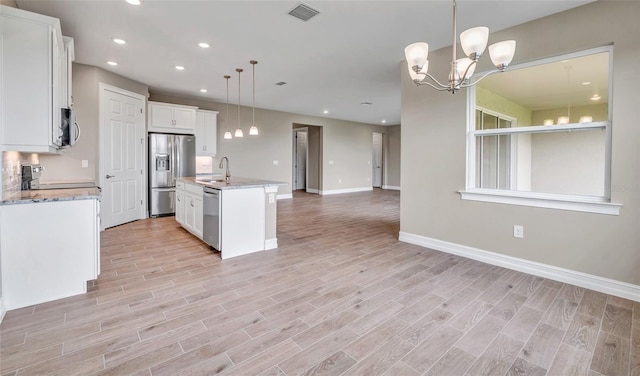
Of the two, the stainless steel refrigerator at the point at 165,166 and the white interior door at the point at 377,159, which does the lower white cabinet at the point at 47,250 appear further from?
the white interior door at the point at 377,159

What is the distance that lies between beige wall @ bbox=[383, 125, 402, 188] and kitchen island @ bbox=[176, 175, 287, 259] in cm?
875

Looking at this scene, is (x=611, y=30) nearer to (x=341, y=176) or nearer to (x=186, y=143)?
(x=186, y=143)

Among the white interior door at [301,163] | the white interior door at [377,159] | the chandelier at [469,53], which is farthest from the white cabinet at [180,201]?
the white interior door at [377,159]

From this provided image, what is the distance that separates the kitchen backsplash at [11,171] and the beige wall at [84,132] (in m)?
1.18

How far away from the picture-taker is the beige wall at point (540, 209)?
2.53 meters

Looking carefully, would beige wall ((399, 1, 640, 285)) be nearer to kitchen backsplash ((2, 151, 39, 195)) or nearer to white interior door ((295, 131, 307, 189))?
kitchen backsplash ((2, 151, 39, 195))

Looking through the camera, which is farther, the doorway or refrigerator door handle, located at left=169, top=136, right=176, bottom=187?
the doorway

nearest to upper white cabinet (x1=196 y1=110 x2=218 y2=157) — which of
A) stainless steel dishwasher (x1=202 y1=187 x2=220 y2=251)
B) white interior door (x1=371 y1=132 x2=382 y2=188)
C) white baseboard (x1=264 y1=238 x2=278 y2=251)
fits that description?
stainless steel dishwasher (x1=202 y1=187 x2=220 y2=251)

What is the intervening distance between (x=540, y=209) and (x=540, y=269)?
627 mm

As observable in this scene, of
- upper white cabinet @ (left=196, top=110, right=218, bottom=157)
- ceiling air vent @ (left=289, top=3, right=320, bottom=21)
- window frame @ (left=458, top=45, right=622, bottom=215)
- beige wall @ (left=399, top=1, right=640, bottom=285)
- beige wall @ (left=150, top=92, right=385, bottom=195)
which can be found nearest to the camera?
beige wall @ (left=399, top=1, right=640, bottom=285)

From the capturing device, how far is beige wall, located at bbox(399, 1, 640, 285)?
253 cm

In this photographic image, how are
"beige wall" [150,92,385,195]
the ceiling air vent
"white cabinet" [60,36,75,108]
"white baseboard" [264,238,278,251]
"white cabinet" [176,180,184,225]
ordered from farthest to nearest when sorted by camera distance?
1. "beige wall" [150,92,385,195]
2. "white cabinet" [176,180,184,225]
3. "white baseboard" [264,238,278,251]
4. "white cabinet" [60,36,75,108]
5. the ceiling air vent

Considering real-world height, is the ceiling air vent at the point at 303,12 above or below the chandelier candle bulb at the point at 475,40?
above

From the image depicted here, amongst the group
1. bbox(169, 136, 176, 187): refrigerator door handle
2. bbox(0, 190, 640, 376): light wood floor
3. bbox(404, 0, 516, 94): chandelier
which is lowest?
bbox(0, 190, 640, 376): light wood floor
